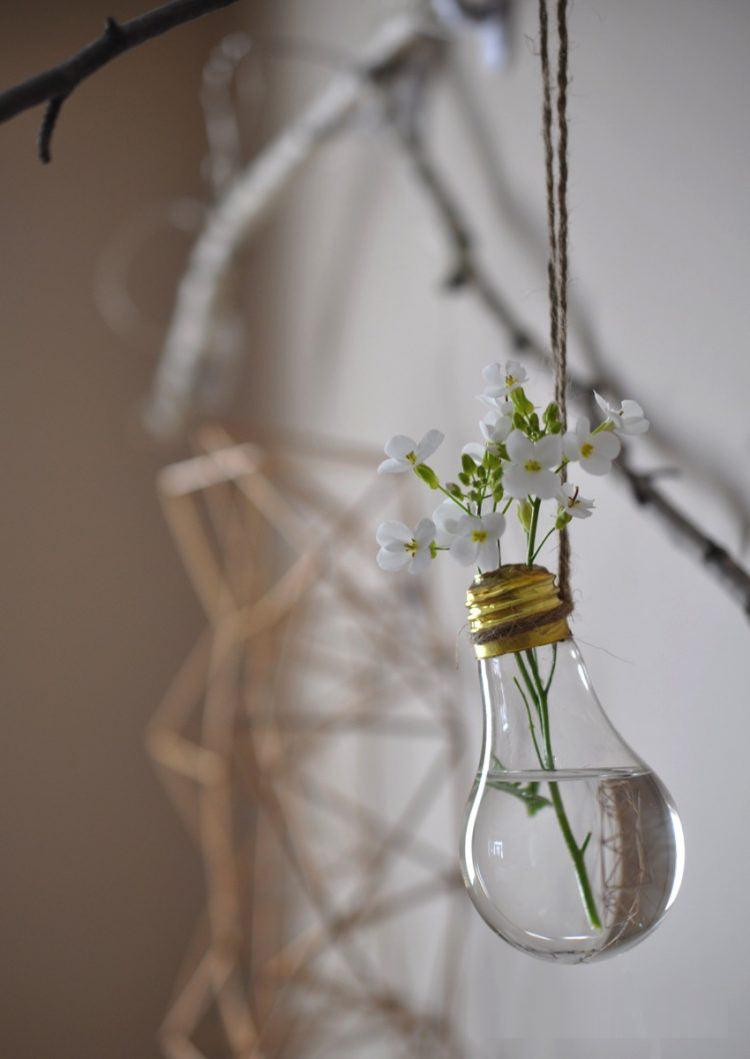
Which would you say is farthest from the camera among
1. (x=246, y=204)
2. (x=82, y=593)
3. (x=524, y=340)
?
(x=82, y=593)

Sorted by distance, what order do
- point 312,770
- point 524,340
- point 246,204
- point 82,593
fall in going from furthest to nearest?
1. point 82,593
2. point 312,770
3. point 246,204
4. point 524,340

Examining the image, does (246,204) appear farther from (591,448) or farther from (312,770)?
(591,448)

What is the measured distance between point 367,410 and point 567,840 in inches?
42.7

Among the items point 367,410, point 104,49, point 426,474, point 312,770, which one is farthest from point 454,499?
point 312,770

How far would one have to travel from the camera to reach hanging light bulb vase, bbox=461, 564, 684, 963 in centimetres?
48

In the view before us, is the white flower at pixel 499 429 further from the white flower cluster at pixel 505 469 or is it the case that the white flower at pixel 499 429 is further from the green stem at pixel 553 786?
the green stem at pixel 553 786

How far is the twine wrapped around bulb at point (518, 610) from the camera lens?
50 cm

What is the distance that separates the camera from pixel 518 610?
0.50 meters

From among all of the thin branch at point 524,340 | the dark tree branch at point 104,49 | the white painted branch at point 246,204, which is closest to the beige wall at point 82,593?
the white painted branch at point 246,204

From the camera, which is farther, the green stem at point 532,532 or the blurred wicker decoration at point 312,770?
the blurred wicker decoration at point 312,770

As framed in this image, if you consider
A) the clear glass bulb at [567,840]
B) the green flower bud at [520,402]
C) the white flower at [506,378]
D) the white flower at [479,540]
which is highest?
the white flower at [506,378]

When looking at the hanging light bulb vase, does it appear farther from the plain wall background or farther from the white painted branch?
the white painted branch

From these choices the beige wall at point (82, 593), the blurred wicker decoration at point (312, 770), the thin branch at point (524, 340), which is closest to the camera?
the thin branch at point (524, 340)

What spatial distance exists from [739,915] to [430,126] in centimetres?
101
